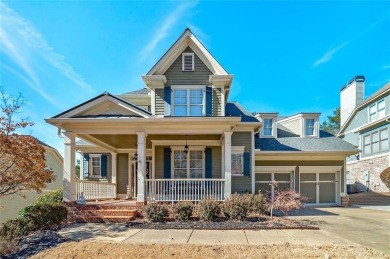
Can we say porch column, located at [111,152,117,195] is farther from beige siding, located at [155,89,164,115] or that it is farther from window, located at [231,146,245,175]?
window, located at [231,146,245,175]

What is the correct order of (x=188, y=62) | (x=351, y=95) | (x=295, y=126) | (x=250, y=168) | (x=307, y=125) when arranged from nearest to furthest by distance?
1. (x=188, y=62)
2. (x=250, y=168)
3. (x=307, y=125)
4. (x=295, y=126)
5. (x=351, y=95)

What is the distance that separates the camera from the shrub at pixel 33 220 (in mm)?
6730

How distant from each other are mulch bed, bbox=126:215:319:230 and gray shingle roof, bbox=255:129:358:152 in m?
6.36

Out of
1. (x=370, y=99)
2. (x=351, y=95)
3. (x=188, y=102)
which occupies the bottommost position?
(x=188, y=102)

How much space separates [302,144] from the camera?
14875 millimetres

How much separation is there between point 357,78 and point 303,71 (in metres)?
4.34

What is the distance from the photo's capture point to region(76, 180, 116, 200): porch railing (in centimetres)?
1077

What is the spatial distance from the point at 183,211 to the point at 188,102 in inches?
206

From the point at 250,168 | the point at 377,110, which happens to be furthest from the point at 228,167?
the point at 377,110

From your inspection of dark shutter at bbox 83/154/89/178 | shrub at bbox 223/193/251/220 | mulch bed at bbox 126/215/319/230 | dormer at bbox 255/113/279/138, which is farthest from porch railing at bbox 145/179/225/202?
dormer at bbox 255/113/279/138

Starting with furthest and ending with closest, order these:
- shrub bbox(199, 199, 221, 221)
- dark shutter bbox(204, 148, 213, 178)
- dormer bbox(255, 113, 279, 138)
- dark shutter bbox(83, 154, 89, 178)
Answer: dormer bbox(255, 113, 279, 138)
dark shutter bbox(83, 154, 89, 178)
dark shutter bbox(204, 148, 213, 178)
shrub bbox(199, 199, 221, 221)

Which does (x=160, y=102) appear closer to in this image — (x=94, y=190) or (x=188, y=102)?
(x=188, y=102)

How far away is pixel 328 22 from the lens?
41.6ft

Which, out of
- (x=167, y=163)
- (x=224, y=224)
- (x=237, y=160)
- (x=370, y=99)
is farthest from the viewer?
(x=370, y=99)
